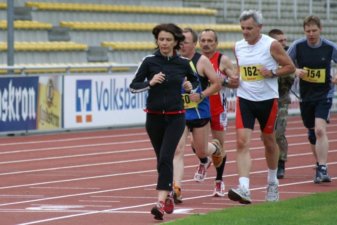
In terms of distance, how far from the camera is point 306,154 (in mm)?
21297

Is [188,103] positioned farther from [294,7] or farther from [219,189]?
[294,7]

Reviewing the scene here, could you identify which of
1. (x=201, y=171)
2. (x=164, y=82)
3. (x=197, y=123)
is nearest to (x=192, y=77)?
(x=164, y=82)

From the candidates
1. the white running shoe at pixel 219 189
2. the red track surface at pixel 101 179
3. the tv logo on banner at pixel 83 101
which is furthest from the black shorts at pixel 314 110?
the tv logo on banner at pixel 83 101

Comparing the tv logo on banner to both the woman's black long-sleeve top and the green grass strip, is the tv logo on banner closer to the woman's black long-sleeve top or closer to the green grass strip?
the green grass strip

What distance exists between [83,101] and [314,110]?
10.5 meters

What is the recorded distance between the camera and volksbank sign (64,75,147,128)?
2601 centimetres

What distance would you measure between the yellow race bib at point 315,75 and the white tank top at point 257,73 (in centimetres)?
285

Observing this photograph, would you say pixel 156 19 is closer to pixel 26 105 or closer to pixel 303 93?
pixel 26 105

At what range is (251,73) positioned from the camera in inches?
536

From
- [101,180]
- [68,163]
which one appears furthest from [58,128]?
[101,180]

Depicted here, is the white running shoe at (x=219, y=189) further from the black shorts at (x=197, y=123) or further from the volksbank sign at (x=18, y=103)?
the volksbank sign at (x=18, y=103)

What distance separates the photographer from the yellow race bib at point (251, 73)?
1358 cm

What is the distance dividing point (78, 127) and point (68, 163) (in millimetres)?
6714

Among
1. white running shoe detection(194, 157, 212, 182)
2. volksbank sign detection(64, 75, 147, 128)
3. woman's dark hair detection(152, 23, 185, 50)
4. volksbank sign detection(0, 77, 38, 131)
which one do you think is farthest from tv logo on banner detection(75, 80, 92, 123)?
woman's dark hair detection(152, 23, 185, 50)
